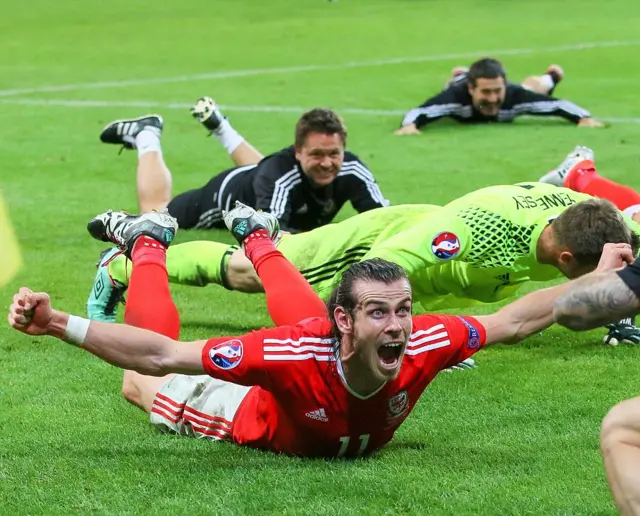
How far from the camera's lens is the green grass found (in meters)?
5.18

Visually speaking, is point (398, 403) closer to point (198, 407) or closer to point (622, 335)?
point (198, 407)

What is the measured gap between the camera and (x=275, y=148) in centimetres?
1366

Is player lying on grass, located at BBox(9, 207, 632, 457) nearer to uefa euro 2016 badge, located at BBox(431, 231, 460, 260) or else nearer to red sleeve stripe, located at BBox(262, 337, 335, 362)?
red sleeve stripe, located at BBox(262, 337, 335, 362)

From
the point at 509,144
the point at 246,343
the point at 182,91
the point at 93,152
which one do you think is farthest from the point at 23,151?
the point at 246,343

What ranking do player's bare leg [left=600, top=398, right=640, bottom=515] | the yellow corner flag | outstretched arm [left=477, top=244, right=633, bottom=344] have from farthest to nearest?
the yellow corner flag
outstretched arm [left=477, top=244, right=633, bottom=344]
player's bare leg [left=600, top=398, right=640, bottom=515]

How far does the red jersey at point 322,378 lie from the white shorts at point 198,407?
0.26 metres

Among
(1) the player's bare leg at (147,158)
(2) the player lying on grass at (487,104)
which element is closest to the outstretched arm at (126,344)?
(1) the player's bare leg at (147,158)

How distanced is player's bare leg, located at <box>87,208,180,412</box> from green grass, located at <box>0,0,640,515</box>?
0.54 feet

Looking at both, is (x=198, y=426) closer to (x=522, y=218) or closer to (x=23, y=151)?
(x=522, y=218)

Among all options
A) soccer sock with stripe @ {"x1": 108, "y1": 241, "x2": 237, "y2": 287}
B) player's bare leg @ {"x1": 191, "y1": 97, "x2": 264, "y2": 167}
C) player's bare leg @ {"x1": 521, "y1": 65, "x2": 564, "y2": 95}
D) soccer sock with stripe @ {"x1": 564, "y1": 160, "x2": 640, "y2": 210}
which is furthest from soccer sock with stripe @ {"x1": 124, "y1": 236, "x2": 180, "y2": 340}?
player's bare leg @ {"x1": 521, "y1": 65, "x2": 564, "y2": 95}

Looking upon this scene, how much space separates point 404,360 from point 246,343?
0.69 m

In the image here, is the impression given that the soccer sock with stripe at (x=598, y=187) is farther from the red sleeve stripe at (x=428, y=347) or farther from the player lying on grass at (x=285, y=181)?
the red sleeve stripe at (x=428, y=347)

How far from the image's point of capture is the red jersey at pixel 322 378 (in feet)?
17.3

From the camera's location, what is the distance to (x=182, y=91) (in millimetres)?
17406
